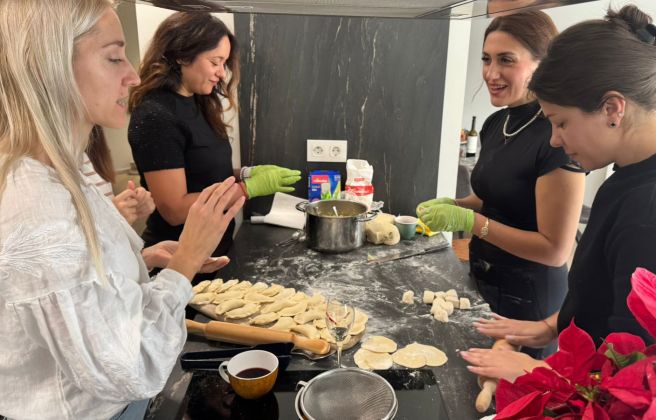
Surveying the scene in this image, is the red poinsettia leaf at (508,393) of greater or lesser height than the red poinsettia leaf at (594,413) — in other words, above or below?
below

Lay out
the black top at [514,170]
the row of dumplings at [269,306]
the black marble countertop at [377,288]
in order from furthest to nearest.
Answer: the black top at [514,170], the row of dumplings at [269,306], the black marble countertop at [377,288]

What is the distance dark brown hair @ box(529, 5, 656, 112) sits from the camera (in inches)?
38.6

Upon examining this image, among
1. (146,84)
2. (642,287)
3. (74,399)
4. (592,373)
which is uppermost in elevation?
(146,84)

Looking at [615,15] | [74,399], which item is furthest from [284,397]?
[615,15]

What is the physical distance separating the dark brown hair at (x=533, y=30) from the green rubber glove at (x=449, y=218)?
0.59m

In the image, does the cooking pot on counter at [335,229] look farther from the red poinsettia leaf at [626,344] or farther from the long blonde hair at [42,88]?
the red poinsettia leaf at [626,344]

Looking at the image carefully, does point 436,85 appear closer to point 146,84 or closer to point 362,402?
point 146,84

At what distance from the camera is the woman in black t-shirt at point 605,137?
942 mm

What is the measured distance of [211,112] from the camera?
202 centimetres

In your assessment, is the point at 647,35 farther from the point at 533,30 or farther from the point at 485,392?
the point at 485,392

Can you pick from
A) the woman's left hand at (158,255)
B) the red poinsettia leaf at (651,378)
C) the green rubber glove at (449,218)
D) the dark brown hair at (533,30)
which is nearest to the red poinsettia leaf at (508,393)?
the red poinsettia leaf at (651,378)

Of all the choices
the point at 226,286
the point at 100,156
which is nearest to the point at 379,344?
the point at 226,286

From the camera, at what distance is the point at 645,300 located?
0.39 meters

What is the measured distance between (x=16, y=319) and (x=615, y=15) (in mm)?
1326
